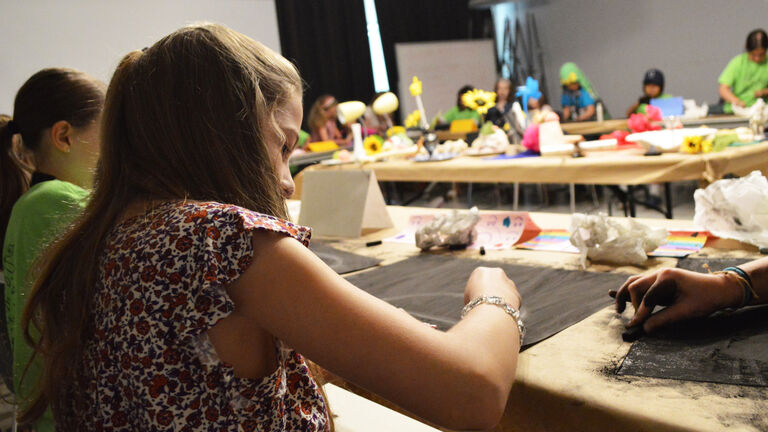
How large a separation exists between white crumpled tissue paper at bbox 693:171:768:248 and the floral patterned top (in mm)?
1008

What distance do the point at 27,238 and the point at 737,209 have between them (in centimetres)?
144

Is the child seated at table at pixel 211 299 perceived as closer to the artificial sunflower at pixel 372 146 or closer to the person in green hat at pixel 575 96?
the artificial sunflower at pixel 372 146

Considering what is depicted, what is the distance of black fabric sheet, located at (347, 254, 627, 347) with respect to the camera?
1.01 m

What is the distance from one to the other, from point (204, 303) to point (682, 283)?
674mm

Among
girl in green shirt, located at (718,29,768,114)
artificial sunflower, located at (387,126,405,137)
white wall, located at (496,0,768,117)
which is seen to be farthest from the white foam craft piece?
white wall, located at (496,0,768,117)

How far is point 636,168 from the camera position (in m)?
2.66

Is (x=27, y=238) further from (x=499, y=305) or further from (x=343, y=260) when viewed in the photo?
(x=499, y=305)

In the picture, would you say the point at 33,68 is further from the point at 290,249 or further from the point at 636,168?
the point at 290,249

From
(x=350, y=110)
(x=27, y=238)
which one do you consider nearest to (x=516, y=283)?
(x=27, y=238)

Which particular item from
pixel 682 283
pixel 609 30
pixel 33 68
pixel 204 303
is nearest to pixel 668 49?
pixel 609 30

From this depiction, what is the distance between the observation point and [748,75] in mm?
5395

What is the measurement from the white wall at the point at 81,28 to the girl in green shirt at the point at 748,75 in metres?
4.95

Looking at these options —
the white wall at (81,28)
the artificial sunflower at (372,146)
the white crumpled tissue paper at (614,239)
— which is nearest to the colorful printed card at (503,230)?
the white crumpled tissue paper at (614,239)

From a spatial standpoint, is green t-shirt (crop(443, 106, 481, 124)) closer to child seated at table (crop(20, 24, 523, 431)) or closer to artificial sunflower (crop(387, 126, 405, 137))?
artificial sunflower (crop(387, 126, 405, 137))
